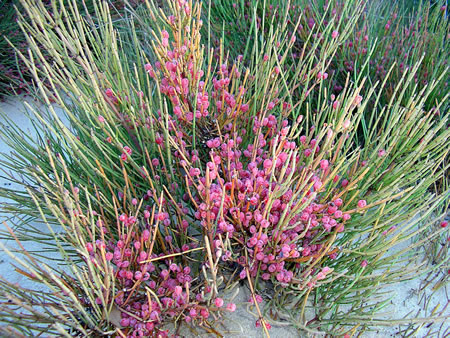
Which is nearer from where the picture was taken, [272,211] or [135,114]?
[272,211]

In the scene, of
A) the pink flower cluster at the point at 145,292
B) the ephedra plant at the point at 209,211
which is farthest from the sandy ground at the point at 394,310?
the pink flower cluster at the point at 145,292

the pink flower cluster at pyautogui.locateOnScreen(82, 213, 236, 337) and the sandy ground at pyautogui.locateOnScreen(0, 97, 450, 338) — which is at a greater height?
the pink flower cluster at pyautogui.locateOnScreen(82, 213, 236, 337)

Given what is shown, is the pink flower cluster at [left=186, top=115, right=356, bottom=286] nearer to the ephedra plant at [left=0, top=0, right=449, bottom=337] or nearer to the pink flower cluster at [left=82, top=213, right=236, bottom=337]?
the ephedra plant at [left=0, top=0, right=449, bottom=337]

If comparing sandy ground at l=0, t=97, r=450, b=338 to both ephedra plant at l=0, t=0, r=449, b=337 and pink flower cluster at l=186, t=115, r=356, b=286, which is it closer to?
ephedra plant at l=0, t=0, r=449, b=337

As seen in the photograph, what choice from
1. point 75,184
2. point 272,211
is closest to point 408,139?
point 272,211

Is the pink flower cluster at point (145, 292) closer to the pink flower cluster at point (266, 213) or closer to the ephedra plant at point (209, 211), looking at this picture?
the ephedra plant at point (209, 211)

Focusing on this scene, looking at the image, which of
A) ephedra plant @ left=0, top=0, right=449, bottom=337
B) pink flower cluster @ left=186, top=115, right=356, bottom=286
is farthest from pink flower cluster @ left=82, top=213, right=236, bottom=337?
pink flower cluster @ left=186, top=115, right=356, bottom=286

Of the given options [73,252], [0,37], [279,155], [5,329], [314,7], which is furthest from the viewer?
[0,37]

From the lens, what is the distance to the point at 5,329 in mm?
769

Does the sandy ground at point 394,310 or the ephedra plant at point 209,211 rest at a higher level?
the ephedra plant at point 209,211

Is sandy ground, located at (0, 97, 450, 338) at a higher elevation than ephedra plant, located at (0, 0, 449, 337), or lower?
lower

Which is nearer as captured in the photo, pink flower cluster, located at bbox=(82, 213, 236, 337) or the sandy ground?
pink flower cluster, located at bbox=(82, 213, 236, 337)

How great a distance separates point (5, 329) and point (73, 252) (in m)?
0.67

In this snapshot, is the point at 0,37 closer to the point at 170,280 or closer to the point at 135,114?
the point at 135,114
